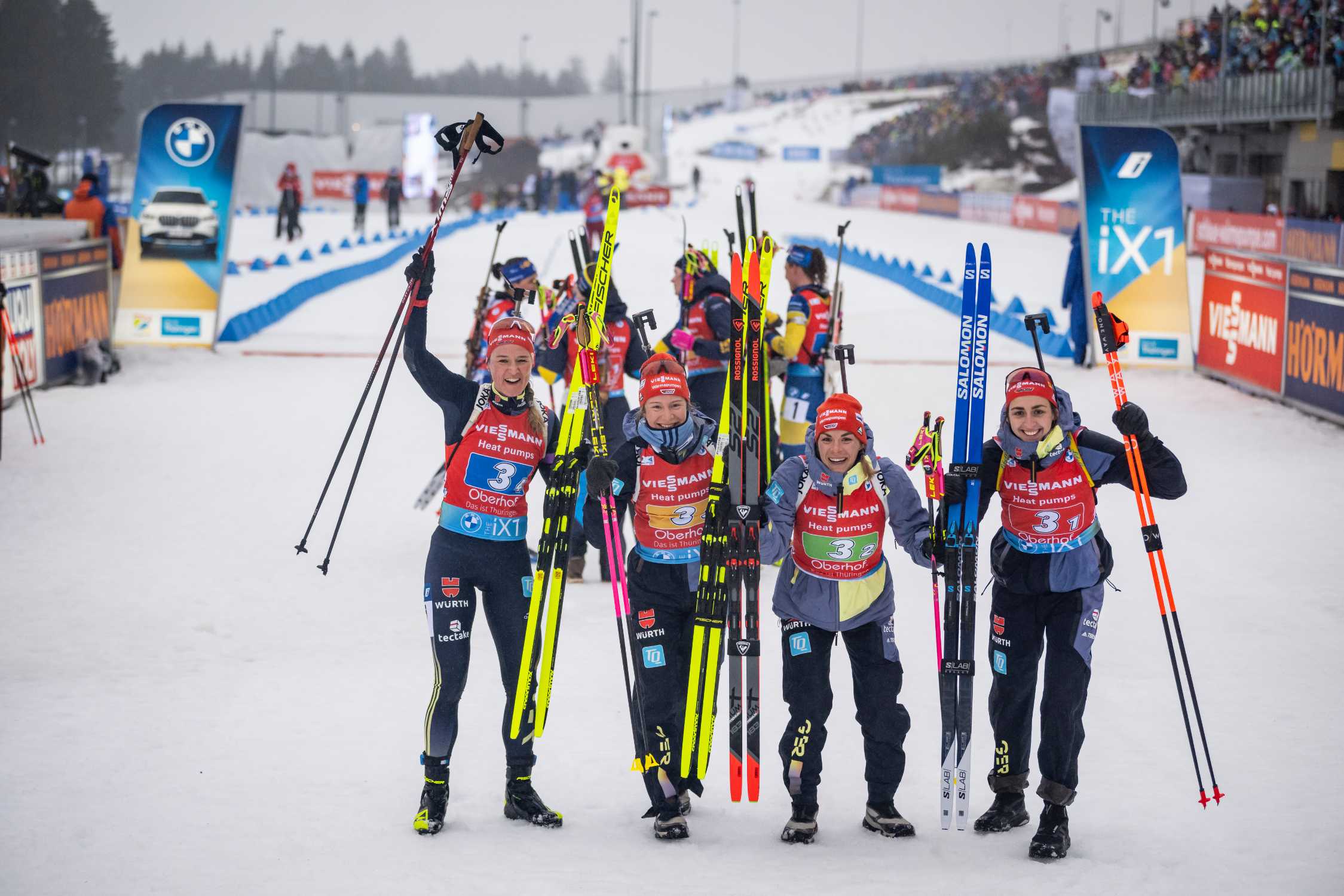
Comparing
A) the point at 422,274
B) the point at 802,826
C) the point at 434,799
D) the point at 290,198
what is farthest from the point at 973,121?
the point at 434,799

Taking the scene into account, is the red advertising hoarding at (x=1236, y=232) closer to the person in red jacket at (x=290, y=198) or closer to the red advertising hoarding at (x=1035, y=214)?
the red advertising hoarding at (x=1035, y=214)

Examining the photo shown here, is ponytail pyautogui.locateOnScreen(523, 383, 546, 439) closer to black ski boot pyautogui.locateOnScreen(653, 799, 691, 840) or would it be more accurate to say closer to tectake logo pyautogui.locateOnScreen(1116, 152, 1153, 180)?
black ski boot pyautogui.locateOnScreen(653, 799, 691, 840)

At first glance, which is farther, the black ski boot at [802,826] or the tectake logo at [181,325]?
the tectake logo at [181,325]

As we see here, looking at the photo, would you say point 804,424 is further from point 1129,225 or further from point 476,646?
point 1129,225

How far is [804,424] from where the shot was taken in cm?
852

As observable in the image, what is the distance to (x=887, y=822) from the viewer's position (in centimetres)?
482

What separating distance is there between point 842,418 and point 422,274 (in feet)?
5.50

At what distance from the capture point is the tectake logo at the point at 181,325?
693 inches

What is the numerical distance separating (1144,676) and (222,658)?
4515 millimetres

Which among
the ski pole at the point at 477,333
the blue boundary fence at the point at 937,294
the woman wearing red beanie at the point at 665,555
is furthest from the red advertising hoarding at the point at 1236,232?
the woman wearing red beanie at the point at 665,555

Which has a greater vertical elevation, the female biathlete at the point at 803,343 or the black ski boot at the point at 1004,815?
the female biathlete at the point at 803,343

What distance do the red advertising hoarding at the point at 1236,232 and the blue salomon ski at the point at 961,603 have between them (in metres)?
21.5

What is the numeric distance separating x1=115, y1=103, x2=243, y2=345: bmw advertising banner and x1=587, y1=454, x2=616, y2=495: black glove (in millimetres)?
13749

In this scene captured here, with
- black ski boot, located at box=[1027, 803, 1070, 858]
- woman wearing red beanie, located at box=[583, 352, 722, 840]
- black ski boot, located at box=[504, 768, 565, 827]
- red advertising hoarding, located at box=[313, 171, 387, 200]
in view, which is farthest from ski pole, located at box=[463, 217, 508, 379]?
red advertising hoarding, located at box=[313, 171, 387, 200]
